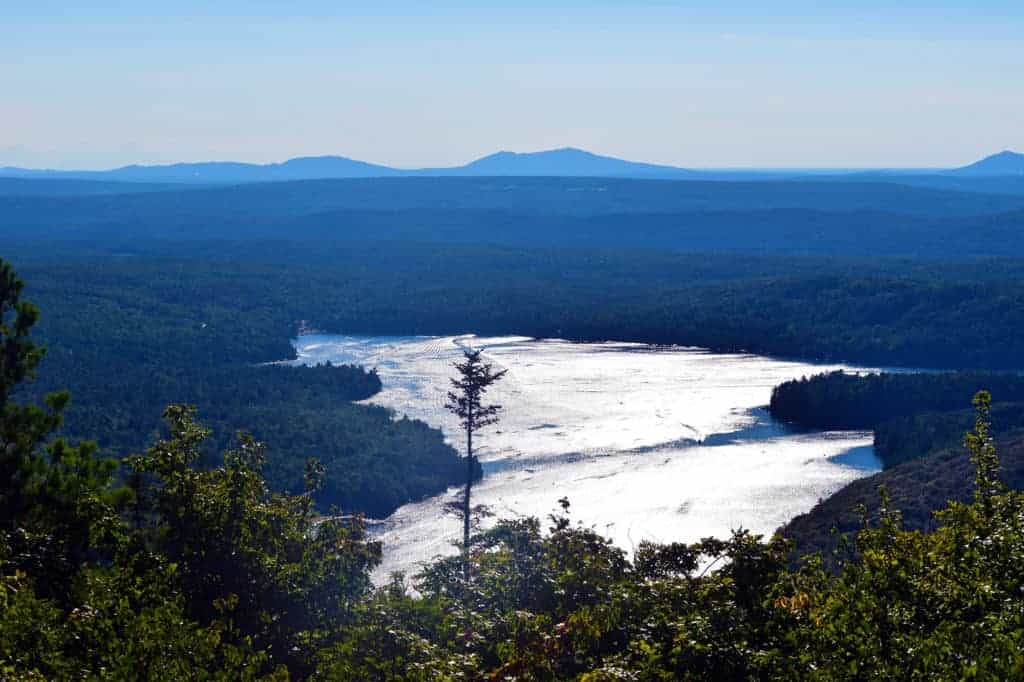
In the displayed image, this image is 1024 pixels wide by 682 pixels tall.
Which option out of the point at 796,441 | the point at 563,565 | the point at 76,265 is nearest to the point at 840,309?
the point at 796,441

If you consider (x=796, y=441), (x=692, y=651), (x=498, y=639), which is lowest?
(x=796, y=441)

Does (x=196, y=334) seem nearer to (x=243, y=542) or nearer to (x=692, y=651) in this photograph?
(x=243, y=542)

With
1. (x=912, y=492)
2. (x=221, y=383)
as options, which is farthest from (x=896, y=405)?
(x=221, y=383)

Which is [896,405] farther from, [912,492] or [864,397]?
[912,492]

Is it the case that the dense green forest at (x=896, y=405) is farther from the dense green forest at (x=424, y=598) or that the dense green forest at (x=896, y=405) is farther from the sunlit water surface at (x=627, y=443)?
the dense green forest at (x=424, y=598)

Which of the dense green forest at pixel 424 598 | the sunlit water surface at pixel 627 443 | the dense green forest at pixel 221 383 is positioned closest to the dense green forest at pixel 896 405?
the sunlit water surface at pixel 627 443
